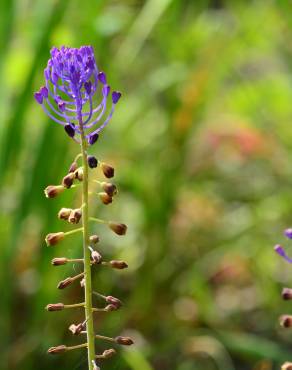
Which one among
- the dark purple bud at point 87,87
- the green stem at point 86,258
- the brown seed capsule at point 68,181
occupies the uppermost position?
the dark purple bud at point 87,87

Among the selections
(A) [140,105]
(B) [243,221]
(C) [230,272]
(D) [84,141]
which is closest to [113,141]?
(A) [140,105]

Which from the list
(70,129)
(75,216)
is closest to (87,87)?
(70,129)

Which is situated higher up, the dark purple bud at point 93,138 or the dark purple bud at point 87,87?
the dark purple bud at point 87,87

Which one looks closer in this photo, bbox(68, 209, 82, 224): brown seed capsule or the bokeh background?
bbox(68, 209, 82, 224): brown seed capsule

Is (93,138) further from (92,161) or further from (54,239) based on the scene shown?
(54,239)

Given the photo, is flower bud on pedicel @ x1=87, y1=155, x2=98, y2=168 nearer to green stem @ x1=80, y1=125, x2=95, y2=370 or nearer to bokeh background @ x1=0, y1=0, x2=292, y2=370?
green stem @ x1=80, y1=125, x2=95, y2=370

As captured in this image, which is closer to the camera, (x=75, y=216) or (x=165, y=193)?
(x=75, y=216)

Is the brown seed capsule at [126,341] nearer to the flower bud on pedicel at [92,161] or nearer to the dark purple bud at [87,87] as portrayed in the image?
the flower bud on pedicel at [92,161]

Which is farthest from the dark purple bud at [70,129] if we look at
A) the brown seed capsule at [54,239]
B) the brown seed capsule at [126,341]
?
the brown seed capsule at [126,341]

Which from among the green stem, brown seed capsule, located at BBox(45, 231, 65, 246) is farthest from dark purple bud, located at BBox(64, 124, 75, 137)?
brown seed capsule, located at BBox(45, 231, 65, 246)
